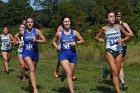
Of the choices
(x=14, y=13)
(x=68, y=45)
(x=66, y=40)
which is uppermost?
(x=14, y=13)

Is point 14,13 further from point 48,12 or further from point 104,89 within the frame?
point 104,89

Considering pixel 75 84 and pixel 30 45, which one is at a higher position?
pixel 30 45

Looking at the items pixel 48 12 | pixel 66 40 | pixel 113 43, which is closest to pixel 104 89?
pixel 113 43

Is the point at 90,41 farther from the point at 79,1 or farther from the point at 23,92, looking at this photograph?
the point at 79,1

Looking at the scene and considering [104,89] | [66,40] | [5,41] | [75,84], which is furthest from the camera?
[5,41]

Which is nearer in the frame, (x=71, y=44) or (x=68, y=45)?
(x=71, y=44)

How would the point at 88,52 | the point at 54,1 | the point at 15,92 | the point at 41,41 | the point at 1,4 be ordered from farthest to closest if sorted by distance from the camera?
the point at 54,1, the point at 1,4, the point at 88,52, the point at 15,92, the point at 41,41

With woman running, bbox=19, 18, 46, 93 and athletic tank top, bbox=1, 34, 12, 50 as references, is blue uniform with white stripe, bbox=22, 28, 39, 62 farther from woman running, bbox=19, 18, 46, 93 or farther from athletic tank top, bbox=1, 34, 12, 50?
athletic tank top, bbox=1, 34, 12, 50

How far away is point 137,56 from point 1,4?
355ft

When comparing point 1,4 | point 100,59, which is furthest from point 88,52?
point 1,4

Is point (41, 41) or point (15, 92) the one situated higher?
point (41, 41)

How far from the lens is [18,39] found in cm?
1462

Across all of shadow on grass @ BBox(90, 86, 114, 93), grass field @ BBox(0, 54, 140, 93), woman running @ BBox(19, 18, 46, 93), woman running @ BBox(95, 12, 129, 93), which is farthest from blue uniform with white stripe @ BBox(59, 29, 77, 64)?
shadow on grass @ BBox(90, 86, 114, 93)

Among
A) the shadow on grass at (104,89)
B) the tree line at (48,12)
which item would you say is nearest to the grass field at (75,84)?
the shadow on grass at (104,89)
